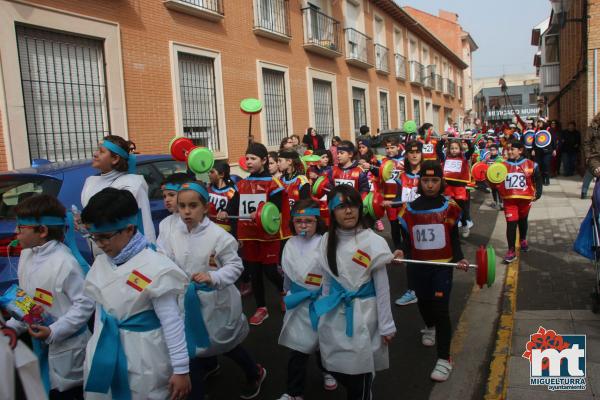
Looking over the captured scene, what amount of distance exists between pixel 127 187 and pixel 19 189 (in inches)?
44.9

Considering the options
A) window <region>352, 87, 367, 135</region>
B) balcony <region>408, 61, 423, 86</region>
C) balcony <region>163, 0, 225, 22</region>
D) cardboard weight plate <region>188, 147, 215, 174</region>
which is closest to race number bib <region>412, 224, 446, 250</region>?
cardboard weight plate <region>188, 147, 215, 174</region>

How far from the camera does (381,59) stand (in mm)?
23453

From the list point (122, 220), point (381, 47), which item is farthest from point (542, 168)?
point (122, 220)

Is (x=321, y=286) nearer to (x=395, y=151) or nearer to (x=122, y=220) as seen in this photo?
(x=122, y=220)

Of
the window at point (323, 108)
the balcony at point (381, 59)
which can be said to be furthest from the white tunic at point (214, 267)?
the balcony at point (381, 59)

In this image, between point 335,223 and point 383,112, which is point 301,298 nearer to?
point 335,223

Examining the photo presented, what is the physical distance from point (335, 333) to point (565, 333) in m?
2.42

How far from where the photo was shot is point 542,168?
14500 millimetres

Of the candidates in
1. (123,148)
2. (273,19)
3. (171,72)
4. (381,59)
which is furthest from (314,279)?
(381,59)

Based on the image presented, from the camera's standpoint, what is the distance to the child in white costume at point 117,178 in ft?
12.9

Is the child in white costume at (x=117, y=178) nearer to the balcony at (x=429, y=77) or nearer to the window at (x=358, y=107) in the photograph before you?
the window at (x=358, y=107)

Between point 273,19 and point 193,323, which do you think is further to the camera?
point 273,19

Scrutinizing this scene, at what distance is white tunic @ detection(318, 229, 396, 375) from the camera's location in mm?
2930

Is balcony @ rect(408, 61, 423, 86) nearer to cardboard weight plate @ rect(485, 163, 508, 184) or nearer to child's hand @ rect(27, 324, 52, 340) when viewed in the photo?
cardboard weight plate @ rect(485, 163, 508, 184)
